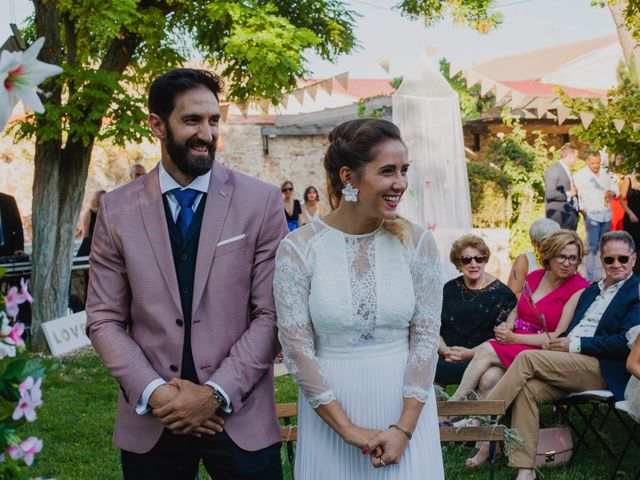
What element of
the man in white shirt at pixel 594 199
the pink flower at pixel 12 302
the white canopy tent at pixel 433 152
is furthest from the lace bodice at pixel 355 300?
the man in white shirt at pixel 594 199

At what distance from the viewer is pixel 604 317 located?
5.09m

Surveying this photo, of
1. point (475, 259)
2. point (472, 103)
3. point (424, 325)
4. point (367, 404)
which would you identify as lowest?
point (367, 404)

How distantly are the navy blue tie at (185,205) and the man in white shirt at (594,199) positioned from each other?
1053cm

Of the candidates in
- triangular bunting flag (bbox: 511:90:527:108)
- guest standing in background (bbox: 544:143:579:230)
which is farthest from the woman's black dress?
triangular bunting flag (bbox: 511:90:527:108)

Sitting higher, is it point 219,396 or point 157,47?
point 157,47

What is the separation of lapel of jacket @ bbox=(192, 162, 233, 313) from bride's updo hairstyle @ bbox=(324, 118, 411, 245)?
15.1 inches

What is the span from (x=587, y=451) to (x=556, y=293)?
3.51 feet

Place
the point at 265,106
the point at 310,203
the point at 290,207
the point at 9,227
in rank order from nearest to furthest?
the point at 9,227
the point at 290,207
the point at 310,203
the point at 265,106

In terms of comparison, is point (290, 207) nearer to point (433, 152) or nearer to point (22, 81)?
point (433, 152)

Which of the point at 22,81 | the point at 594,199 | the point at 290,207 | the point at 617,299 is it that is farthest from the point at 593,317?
the point at 290,207

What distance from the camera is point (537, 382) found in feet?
16.9

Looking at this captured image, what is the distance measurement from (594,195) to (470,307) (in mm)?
7251

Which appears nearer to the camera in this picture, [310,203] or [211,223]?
[211,223]

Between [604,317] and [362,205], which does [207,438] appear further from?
[604,317]
